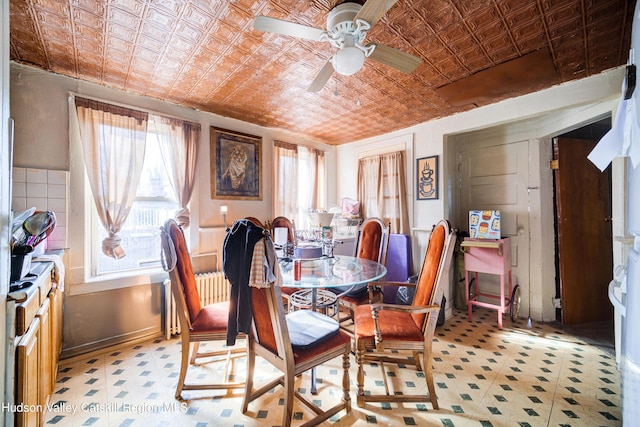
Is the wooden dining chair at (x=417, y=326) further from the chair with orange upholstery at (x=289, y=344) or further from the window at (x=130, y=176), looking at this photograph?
the window at (x=130, y=176)

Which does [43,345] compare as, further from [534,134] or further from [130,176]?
[534,134]

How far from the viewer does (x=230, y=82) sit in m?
2.52

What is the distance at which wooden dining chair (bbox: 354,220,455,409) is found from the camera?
1735 millimetres

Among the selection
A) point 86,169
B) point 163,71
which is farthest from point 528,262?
point 86,169

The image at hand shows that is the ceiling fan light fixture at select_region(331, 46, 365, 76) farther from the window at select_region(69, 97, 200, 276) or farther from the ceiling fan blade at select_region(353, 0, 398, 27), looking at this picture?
the window at select_region(69, 97, 200, 276)

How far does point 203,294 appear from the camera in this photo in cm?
300

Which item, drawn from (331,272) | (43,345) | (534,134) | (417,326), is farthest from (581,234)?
(43,345)

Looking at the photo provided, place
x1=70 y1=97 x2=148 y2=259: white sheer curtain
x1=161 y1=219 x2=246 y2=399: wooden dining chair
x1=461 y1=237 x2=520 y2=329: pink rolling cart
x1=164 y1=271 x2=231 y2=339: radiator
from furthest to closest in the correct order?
x1=461 y1=237 x2=520 y2=329: pink rolling cart
x1=164 y1=271 x2=231 y2=339: radiator
x1=70 y1=97 x2=148 y2=259: white sheer curtain
x1=161 y1=219 x2=246 y2=399: wooden dining chair

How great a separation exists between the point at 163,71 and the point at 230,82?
1.85ft

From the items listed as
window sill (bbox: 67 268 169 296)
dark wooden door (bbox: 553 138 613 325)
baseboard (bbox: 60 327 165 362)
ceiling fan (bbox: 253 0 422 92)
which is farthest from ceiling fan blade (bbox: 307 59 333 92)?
dark wooden door (bbox: 553 138 613 325)

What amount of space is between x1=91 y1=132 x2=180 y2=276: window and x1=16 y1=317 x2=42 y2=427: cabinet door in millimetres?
1660

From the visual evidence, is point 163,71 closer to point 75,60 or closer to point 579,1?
point 75,60

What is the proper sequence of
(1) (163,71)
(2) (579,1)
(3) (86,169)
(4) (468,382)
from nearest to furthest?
(2) (579,1) < (4) (468,382) < (1) (163,71) < (3) (86,169)

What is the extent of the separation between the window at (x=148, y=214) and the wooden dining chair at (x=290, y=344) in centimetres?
200
